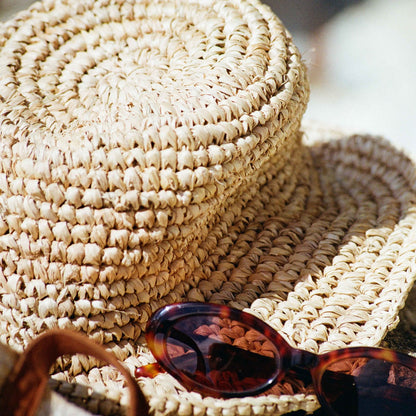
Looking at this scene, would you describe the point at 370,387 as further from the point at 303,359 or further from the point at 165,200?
the point at 165,200

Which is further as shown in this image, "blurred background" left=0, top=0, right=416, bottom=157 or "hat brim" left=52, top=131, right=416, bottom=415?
"blurred background" left=0, top=0, right=416, bottom=157

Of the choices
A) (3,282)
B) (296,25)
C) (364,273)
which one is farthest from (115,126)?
(296,25)

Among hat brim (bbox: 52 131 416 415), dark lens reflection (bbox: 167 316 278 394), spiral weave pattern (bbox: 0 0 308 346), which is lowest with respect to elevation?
dark lens reflection (bbox: 167 316 278 394)

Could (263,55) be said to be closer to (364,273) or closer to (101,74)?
(101,74)

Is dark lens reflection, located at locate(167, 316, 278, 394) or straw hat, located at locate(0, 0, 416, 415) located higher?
straw hat, located at locate(0, 0, 416, 415)

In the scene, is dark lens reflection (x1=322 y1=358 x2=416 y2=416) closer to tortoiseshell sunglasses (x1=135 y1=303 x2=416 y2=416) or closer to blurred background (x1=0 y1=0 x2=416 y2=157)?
tortoiseshell sunglasses (x1=135 y1=303 x2=416 y2=416)

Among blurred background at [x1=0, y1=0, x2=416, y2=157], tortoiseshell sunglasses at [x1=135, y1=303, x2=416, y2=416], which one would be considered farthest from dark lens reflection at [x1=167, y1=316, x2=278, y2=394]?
blurred background at [x1=0, y1=0, x2=416, y2=157]
